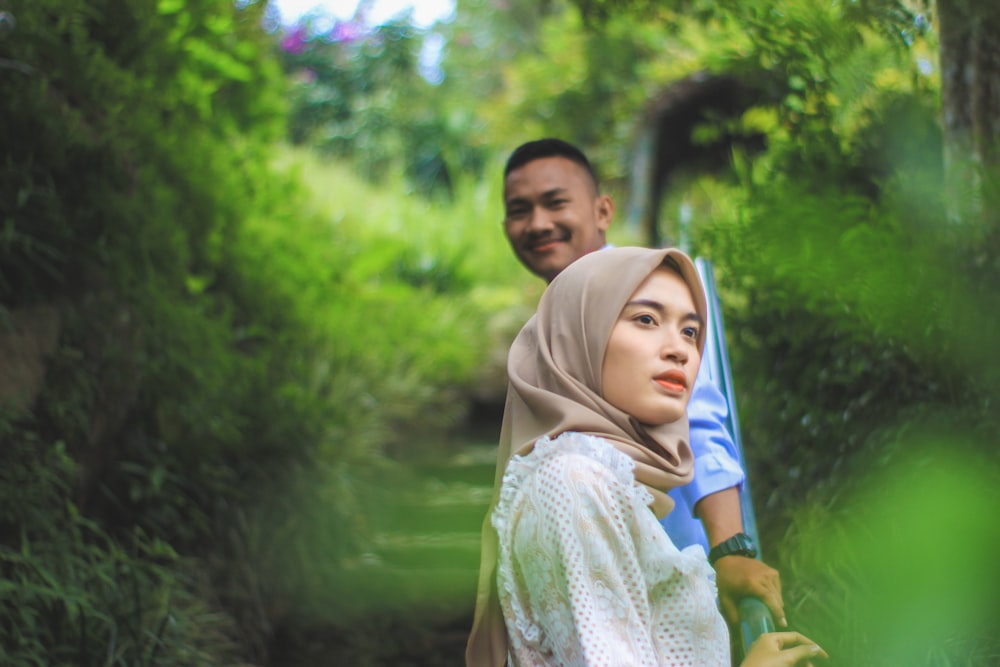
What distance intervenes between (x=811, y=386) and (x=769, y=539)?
1.71 feet

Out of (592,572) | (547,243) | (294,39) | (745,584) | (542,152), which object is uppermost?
(294,39)

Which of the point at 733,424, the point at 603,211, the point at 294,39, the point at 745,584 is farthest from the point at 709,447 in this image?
the point at 294,39

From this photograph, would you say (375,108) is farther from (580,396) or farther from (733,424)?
(580,396)

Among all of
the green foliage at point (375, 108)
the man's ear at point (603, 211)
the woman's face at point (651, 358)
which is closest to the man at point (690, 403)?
the man's ear at point (603, 211)

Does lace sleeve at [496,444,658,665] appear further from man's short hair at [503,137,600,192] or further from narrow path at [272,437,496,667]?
narrow path at [272,437,496,667]

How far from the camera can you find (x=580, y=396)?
152cm

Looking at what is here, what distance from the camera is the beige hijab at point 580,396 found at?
1513mm

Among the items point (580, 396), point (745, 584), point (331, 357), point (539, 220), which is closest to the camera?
point (580, 396)

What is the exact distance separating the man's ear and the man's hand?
124 cm

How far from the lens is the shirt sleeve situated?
1.97 metres

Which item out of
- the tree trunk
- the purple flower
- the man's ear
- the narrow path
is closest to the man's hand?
the man's ear

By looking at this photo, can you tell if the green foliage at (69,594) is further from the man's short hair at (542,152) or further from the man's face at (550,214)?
the man's short hair at (542,152)

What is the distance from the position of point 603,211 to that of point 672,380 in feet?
4.52

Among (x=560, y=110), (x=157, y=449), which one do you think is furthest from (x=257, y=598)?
(x=560, y=110)
